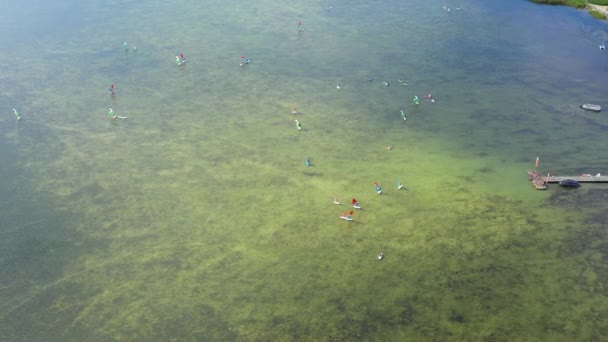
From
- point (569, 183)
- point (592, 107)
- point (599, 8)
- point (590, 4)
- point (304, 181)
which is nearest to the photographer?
point (569, 183)

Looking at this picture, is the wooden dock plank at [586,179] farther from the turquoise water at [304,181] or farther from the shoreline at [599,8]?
the shoreline at [599,8]

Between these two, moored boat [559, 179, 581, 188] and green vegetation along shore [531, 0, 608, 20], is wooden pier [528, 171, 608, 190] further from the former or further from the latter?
green vegetation along shore [531, 0, 608, 20]

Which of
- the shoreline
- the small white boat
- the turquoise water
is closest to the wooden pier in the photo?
the turquoise water

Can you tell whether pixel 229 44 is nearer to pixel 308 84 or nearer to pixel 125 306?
pixel 308 84

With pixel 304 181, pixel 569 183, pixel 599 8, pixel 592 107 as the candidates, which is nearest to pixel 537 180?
pixel 569 183

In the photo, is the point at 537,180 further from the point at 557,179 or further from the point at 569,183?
the point at 569,183

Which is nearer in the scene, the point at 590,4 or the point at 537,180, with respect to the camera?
the point at 537,180

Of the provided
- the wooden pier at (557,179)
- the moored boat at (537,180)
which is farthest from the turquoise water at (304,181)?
the wooden pier at (557,179)

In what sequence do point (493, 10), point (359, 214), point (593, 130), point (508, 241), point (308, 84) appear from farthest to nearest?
point (493, 10)
point (308, 84)
point (593, 130)
point (359, 214)
point (508, 241)

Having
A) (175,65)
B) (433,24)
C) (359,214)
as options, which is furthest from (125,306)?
(433,24)
